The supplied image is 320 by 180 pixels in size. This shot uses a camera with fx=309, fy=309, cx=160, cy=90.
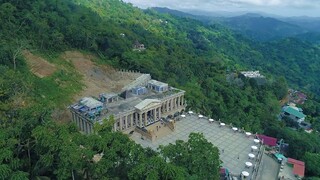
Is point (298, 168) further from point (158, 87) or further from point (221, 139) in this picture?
point (158, 87)

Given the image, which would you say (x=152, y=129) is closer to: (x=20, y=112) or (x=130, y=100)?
(x=130, y=100)

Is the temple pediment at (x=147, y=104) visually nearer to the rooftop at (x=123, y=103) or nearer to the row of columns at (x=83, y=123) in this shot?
the rooftop at (x=123, y=103)

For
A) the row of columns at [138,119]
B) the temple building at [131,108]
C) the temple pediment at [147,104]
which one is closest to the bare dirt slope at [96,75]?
the temple building at [131,108]

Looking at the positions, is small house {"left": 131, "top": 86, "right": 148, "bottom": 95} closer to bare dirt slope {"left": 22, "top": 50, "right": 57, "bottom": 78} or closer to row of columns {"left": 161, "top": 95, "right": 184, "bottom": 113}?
row of columns {"left": 161, "top": 95, "right": 184, "bottom": 113}

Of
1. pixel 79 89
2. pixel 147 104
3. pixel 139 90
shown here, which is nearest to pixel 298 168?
pixel 147 104

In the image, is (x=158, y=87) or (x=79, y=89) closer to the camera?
(x=158, y=87)

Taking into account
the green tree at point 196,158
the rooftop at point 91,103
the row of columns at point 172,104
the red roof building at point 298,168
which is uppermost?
the green tree at point 196,158

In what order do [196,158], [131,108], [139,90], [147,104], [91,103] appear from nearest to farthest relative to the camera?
[196,158] < [91,103] < [131,108] < [147,104] < [139,90]
